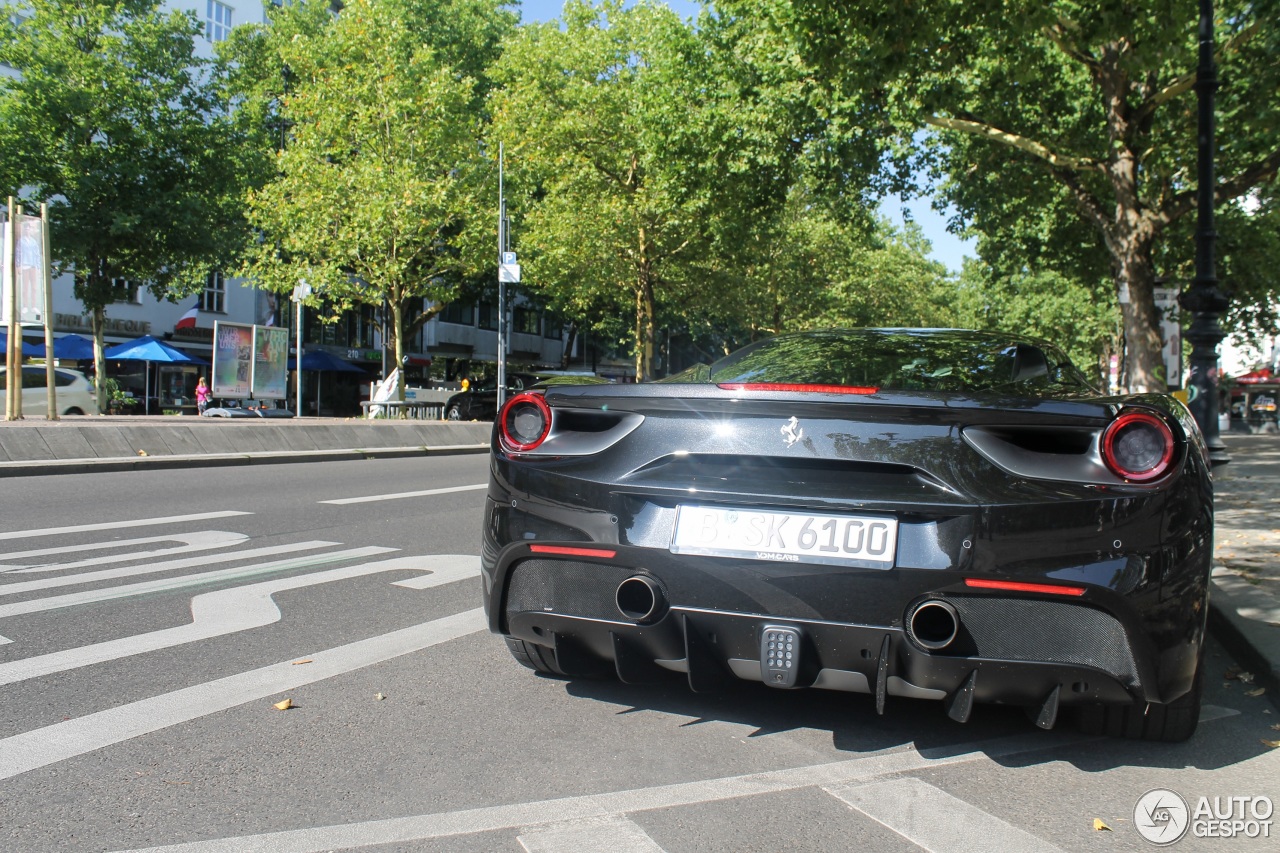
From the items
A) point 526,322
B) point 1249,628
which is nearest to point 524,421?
point 1249,628

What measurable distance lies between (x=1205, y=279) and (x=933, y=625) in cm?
1125

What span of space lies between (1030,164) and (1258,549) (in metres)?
13.6

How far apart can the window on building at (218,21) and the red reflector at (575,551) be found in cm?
4661

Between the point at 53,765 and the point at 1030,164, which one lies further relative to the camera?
the point at 1030,164

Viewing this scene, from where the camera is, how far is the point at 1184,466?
9.52 feet

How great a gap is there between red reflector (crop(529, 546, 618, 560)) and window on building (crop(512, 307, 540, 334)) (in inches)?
2248

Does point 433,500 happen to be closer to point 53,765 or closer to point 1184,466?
point 53,765

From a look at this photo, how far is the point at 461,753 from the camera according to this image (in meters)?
3.16

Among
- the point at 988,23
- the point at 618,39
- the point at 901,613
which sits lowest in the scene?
the point at 901,613

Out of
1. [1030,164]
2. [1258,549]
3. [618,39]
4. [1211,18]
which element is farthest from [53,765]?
[618,39]

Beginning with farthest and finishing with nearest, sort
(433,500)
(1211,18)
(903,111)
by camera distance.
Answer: (903,111) → (1211,18) → (433,500)

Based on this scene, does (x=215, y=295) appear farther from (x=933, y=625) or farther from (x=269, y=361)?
(x=933, y=625)

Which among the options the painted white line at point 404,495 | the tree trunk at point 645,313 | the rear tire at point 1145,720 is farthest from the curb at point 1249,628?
the tree trunk at point 645,313

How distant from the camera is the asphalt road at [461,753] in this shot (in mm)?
2625
